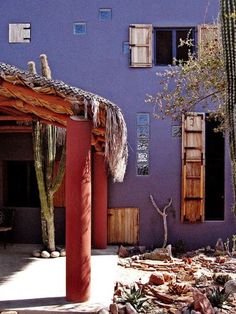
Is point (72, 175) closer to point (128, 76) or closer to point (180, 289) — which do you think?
point (180, 289)

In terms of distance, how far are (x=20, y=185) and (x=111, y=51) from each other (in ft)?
13.5

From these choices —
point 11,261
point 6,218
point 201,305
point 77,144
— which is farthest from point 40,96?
point 6,218

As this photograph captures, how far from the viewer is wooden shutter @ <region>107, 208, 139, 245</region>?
38.0 ft

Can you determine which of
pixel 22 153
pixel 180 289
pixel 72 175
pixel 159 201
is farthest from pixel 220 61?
pixel 22 153

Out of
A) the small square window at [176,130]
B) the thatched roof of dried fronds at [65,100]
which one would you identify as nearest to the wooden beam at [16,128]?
the small square window at [176,130]

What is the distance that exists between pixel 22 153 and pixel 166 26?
4.83 metres

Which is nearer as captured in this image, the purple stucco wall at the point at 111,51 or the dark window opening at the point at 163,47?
the purple stucco wall at the point at 111,51

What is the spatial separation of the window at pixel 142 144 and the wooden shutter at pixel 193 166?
0.92m

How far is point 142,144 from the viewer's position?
1156 centimetres

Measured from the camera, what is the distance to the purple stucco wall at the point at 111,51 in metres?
11.5

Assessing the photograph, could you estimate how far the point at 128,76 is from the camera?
11578mm

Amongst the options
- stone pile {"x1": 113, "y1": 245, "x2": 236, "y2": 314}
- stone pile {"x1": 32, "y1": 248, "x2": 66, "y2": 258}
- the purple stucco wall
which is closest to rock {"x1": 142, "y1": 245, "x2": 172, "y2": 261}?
stone pile {"x1": 113, "y1": 245, "x2": 236, "y2": 314}

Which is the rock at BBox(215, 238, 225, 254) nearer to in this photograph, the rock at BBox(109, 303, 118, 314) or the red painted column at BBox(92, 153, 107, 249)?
the red painted column at BBox(92, 153, 107, 249)

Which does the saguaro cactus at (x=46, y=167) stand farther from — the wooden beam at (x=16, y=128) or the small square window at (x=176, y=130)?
the small square window at (x=176, y=130)
